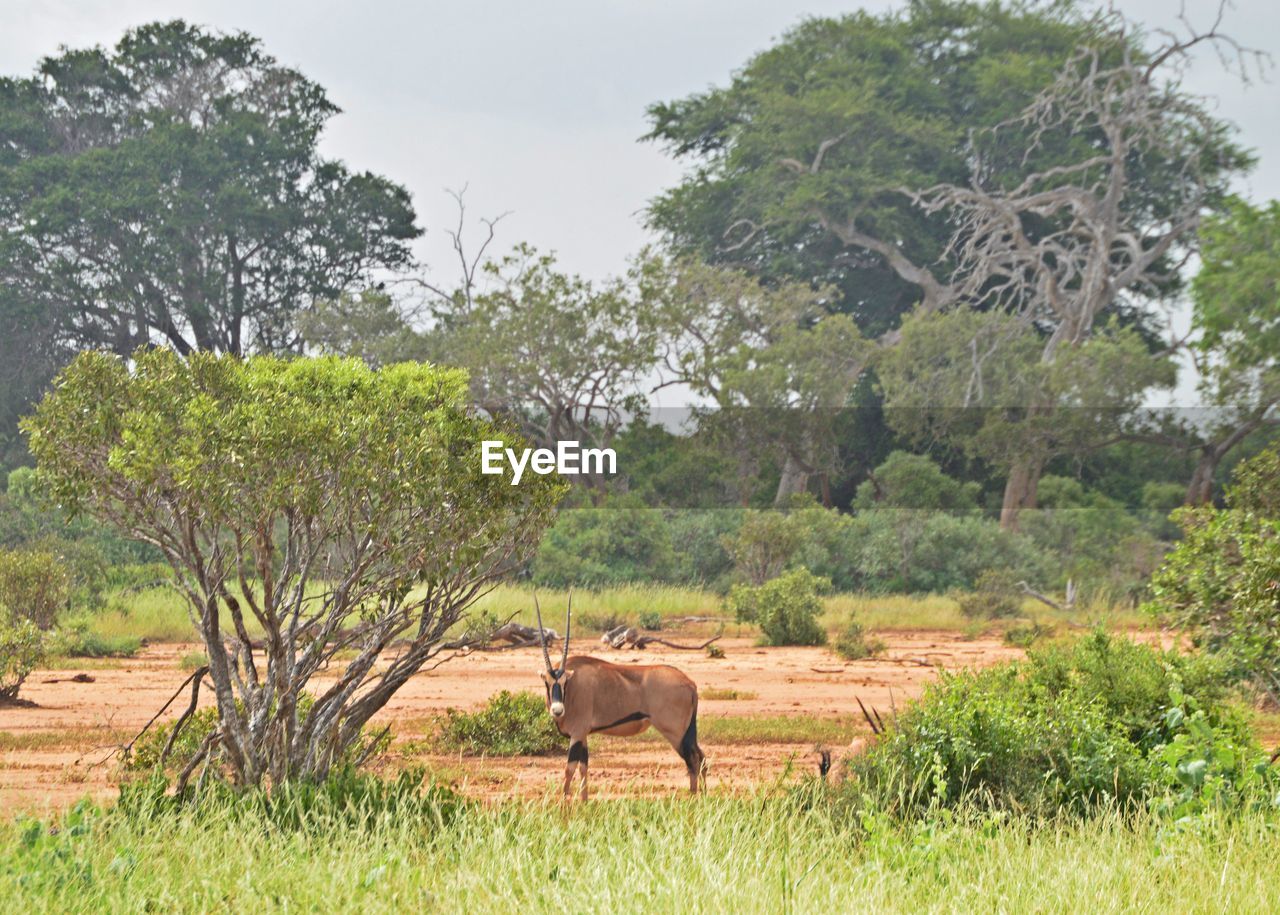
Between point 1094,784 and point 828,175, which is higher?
point 828,175

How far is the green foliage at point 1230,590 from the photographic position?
7566 millimetres

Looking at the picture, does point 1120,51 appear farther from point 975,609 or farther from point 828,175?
point 975,609

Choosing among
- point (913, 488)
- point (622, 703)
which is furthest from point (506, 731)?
point (913, 488)

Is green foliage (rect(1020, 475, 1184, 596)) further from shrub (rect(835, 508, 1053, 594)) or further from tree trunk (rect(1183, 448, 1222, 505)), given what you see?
shrub (rect(835, 508, 1053, 594))

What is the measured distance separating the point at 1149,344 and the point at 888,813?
23.4 metres

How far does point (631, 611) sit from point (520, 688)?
440cm

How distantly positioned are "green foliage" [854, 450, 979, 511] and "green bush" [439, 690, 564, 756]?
42.5 ft

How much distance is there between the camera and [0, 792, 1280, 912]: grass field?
13.0 ft

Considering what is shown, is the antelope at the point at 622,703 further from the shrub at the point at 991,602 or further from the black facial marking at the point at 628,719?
the shrub at the point at 991,602

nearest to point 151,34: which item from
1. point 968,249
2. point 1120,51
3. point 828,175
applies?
point 828,175

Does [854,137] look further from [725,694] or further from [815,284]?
[725,694]

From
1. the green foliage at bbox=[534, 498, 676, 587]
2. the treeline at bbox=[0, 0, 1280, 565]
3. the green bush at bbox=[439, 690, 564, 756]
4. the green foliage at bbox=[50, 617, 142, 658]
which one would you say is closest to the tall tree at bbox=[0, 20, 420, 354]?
the treeline at bbox=[0, 0, 1280, 565]

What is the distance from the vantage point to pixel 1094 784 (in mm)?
5727

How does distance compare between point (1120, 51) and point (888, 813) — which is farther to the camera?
point (1120, 51)
